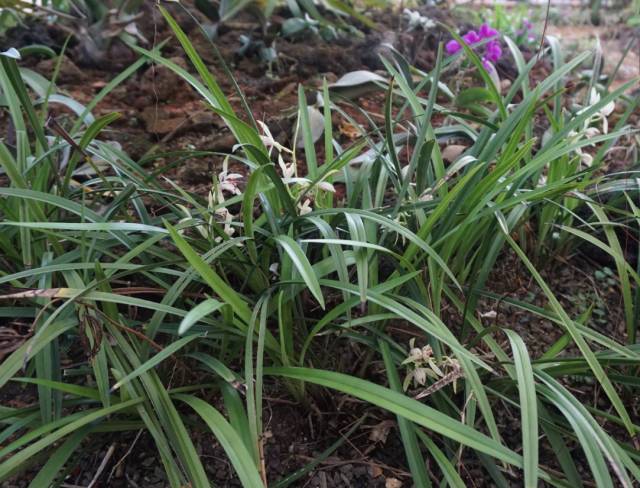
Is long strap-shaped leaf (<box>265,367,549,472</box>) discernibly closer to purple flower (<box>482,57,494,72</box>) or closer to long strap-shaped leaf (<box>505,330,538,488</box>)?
long strap-shaped leaf (<box>505,330,538,488</box>)

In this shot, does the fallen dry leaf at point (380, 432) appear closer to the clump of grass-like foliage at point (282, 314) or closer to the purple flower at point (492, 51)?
the clump of grass-like foliage at point (282, 314)

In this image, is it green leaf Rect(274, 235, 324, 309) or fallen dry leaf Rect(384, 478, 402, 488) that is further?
fallen dry leaf Rect(384, 478, 402, 488)

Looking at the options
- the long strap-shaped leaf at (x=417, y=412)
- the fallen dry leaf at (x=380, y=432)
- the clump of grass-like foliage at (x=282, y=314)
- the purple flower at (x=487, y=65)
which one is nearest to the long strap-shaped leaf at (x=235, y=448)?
the clump of grass-like foliage at (x=282, y=314)

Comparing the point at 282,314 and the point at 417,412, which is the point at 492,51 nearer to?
the point at 282,314

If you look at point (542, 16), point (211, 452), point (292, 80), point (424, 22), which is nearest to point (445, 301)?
point (211, 452)

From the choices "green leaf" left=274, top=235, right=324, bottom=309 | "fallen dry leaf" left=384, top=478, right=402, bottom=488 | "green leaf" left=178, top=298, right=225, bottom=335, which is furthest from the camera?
"fallen dry leaf" left=384, top=478, right=402, bottom=488

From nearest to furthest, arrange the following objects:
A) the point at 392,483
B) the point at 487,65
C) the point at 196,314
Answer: the point at 196,314, the point at 392,483, the point at 487,65

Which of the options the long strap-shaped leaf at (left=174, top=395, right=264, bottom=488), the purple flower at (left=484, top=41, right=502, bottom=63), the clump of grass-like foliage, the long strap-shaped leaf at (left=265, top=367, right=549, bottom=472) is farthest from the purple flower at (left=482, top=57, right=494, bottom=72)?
the long strap-shaped leaf at (left=174, top=395, right=264, bottom=488)

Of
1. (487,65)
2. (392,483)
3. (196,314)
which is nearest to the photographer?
(196,314)

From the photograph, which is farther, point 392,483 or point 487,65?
point 487,65

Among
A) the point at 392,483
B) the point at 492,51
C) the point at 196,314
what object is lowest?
the point at 392,483

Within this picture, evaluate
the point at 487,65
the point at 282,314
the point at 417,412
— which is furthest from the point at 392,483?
the point at 487,65
